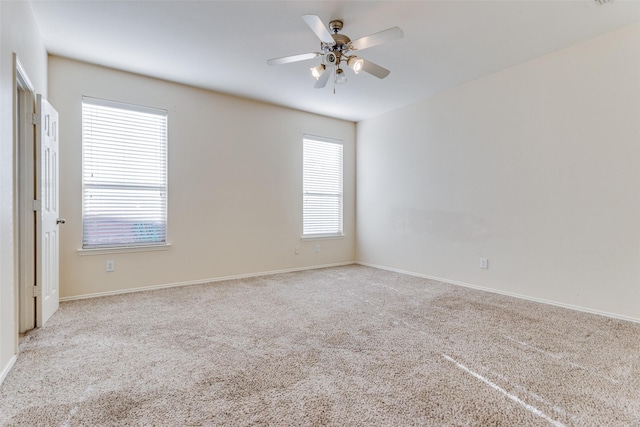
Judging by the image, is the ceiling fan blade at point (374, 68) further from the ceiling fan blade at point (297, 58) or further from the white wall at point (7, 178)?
the white wall at point (7, 178)

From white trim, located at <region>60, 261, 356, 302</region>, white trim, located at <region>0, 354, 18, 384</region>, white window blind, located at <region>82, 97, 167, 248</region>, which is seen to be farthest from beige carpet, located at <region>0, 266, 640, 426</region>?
white window blind, located at <region>82, 97, 167, 248</region>

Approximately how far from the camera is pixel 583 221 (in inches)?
120

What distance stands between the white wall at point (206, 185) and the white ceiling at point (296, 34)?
12.3 inches

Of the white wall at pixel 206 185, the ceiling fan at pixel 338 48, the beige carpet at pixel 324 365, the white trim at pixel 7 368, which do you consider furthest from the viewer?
the white wall at pixel 206 185

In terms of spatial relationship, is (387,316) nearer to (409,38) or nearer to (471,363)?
(471,363)

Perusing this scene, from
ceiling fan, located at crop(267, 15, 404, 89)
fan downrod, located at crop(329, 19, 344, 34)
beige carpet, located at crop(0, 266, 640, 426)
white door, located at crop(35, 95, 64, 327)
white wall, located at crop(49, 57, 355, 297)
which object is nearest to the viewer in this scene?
beige carpet, located at crop(0, 266, 640, 426)

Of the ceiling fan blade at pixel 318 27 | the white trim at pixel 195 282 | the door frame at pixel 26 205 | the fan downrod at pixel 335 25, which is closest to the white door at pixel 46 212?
the door frame at pixel 26 205

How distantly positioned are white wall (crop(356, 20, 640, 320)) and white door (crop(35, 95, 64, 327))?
417 centimetres

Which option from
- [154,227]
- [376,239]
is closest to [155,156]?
[154,227]

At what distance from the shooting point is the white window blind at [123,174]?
3482mm

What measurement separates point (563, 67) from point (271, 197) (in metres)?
3.75

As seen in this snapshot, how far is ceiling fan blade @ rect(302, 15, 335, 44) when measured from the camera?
2.13 meters

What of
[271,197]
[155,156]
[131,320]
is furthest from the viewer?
[271,197]

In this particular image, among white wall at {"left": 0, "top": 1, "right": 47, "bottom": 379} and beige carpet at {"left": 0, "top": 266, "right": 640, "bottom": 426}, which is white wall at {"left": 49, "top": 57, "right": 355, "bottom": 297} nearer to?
beige carpet at {"left": 0, "top": 266, "right": 640, "bottom": 426}
